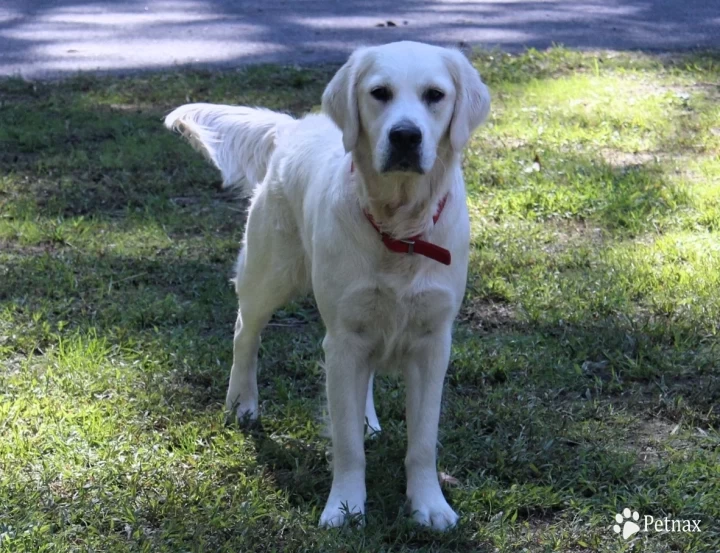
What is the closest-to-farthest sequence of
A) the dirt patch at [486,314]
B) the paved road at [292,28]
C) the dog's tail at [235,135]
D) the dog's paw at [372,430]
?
1. the dog's paw at [372,430]
2. the dog's tail at [235,135]
3. the dirt patch at [486,314]
4. the paved road at [292,28]

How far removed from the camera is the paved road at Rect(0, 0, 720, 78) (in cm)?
916

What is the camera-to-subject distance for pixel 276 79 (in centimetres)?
824

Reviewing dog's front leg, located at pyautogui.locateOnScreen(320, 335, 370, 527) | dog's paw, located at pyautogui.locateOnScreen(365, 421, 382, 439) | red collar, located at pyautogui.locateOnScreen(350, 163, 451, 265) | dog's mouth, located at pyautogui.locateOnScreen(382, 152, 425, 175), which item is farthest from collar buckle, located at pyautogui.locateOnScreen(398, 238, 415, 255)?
dog's paw, located at pyautogui.locateOnScreen(365, 421, 382, 439)

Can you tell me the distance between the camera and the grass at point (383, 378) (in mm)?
3412

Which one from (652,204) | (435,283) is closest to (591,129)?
(652,204)

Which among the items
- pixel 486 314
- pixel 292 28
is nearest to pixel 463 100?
pixel 486 314

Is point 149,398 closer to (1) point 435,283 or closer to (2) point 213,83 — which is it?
(1) point 435,283

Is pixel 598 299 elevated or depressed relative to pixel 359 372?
depressed

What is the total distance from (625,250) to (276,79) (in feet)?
12.3

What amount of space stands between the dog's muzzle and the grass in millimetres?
1139

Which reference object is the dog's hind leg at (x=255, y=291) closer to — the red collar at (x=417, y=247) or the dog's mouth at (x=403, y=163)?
the red collar at (x=417, y=247)

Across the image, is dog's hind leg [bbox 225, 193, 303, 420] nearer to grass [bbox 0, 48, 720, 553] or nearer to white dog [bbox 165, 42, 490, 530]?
grass [bbox 0, 48, 720, 553]

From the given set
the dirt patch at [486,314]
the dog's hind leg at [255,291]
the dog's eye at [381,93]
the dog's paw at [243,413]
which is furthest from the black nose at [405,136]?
the dirt patch at [486,314]

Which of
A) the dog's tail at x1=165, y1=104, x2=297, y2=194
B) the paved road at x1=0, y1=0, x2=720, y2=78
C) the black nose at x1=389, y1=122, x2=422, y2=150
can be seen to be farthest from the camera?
the paved road at x1=0, y1=0, x2=720, y2=78
